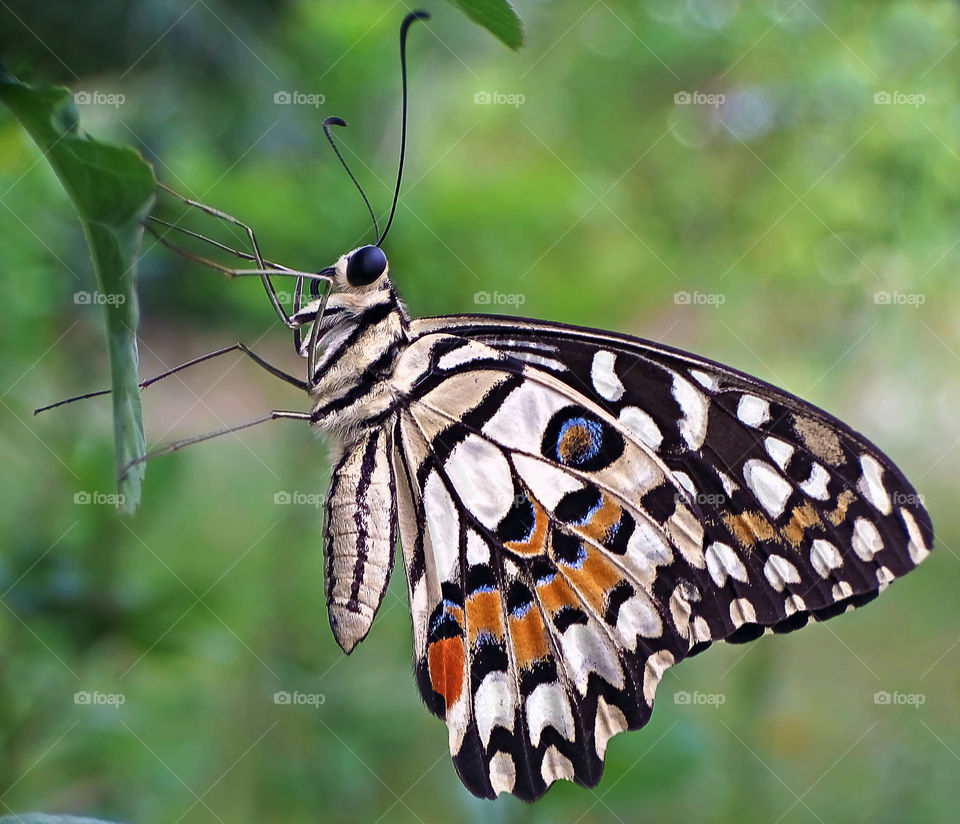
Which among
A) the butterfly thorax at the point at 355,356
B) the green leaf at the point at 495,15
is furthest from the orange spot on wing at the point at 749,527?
the green leaf at the point at 495,15

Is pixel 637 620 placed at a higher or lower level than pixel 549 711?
higher

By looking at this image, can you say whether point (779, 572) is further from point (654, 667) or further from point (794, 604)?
point (654, 667)

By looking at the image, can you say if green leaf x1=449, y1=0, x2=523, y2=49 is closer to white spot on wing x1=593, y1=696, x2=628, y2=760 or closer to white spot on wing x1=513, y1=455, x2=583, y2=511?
white spot on wing x1=513, y1=455, x2=583, y2=511

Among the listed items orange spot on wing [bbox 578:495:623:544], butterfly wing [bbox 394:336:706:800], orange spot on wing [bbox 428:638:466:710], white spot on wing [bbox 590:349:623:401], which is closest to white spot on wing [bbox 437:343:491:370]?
butterfly wing [bbox 394:336:706:800]

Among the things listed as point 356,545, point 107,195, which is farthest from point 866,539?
point 107,195

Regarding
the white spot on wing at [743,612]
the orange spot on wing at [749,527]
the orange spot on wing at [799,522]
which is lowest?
the white spot on wing at [743,612]

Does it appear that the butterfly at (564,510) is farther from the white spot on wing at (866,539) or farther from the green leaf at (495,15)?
the green leaf at (495,15)
